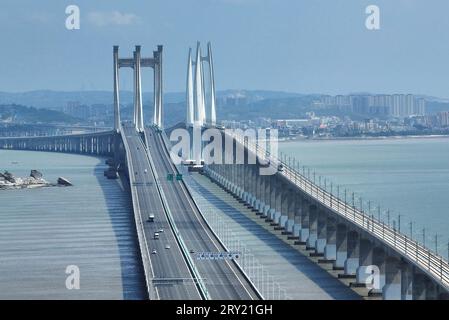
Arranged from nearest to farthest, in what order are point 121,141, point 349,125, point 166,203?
point 166,203
point 121,141
point 349,125

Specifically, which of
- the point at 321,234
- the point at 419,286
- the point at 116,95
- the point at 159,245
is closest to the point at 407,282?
the point at 419,286

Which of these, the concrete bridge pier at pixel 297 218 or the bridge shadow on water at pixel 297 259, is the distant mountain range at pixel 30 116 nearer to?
the bridge shadow on water at pixel 297 259

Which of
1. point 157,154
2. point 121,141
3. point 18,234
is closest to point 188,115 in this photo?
point 121,141

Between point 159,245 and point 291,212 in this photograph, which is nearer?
point 159,245

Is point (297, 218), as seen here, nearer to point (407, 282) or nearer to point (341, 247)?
point (341, 247)

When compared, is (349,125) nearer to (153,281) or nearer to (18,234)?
(18,234)

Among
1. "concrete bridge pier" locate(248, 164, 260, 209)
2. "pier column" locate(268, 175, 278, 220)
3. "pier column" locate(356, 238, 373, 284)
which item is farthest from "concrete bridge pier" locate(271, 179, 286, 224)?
"pier column" locate(356, 238, 373, 284)

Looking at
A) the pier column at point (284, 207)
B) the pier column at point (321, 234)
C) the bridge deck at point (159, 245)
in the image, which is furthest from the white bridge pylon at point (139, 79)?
the pier column at point (321, 234)
